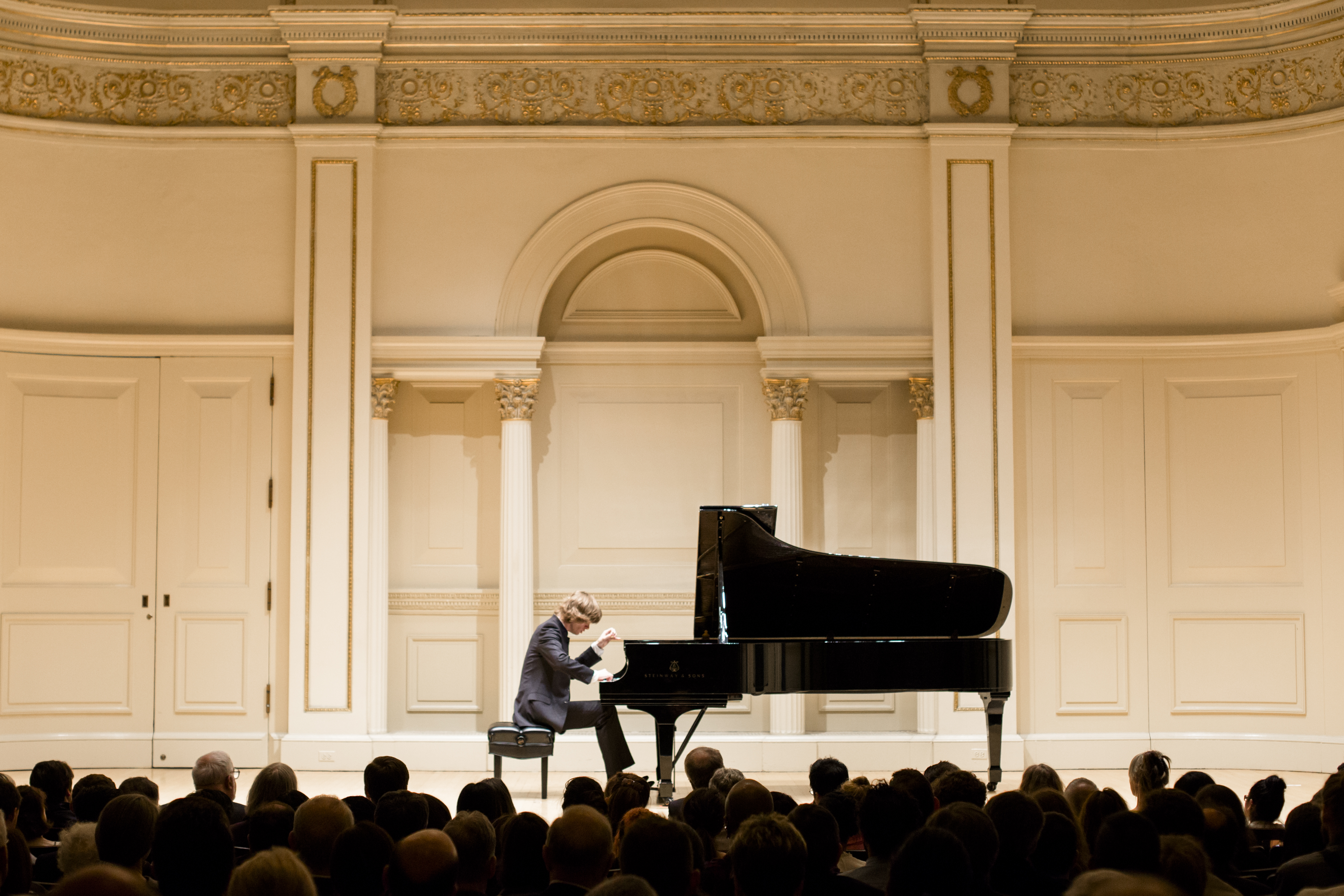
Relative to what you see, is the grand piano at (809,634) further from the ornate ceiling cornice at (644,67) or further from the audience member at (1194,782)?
the ornate ceiling cornice at (644,67)

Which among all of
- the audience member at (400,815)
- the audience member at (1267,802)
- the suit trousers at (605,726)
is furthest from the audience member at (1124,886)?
the suit trousers at (605,726)

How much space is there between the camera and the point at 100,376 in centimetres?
832

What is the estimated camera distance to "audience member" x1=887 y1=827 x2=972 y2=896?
2406mm

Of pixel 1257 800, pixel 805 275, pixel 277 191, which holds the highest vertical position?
pixel 277 191

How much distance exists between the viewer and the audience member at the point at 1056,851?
3.06m

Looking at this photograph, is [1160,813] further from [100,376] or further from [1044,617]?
[100,376]

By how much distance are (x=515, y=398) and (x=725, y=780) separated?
4576 mm

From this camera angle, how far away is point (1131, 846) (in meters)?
2.67

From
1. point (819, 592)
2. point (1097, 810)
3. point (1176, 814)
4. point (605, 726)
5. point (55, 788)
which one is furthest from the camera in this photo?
point (605, 726)

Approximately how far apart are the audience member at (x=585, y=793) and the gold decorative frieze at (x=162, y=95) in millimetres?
6024

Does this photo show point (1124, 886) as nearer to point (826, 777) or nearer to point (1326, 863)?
point (1326, 863)

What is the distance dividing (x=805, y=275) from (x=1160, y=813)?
5.64 meters

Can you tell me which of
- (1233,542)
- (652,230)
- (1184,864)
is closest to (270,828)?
(1184,864)

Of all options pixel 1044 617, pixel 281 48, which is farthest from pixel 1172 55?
pixel 281 48
